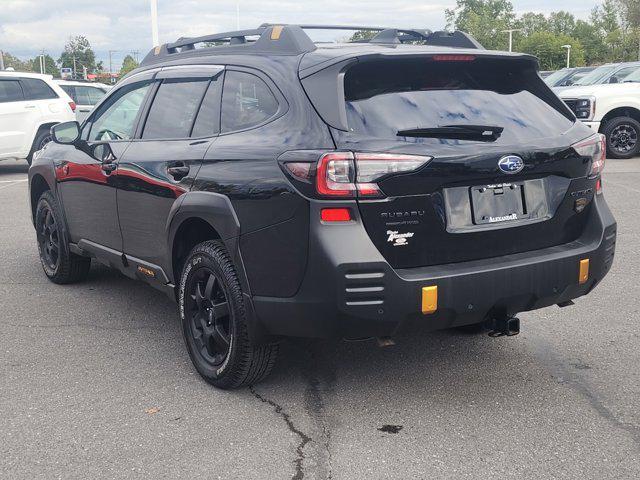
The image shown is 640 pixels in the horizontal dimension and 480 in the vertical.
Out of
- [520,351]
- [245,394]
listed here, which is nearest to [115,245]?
[245,394]

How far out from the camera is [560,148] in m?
3.80

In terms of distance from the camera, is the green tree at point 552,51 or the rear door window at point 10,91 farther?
the green tree at point 552,51

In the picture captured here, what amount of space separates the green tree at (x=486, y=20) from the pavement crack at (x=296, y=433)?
110 m

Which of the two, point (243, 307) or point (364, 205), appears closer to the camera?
point (364, 205)

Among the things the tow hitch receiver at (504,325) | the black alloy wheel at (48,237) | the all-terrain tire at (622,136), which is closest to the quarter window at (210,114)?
the tow hitch receiver at (504,325)

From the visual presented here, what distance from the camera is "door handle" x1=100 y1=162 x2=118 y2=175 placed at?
16.1ft

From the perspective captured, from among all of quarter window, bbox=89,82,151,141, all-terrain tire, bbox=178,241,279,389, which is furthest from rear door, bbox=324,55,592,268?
quarter window, bbox=89,82,151,141

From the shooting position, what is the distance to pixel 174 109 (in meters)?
4.59

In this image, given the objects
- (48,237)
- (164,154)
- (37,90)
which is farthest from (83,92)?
(164,154)

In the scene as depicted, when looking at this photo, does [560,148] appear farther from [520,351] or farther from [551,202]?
[520,351]

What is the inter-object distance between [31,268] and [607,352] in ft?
15.6

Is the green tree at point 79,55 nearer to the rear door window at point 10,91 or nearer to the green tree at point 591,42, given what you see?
the green tree at point 591,42

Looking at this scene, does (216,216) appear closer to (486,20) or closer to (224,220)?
(224,220)

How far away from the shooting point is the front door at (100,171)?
16.4 feet
